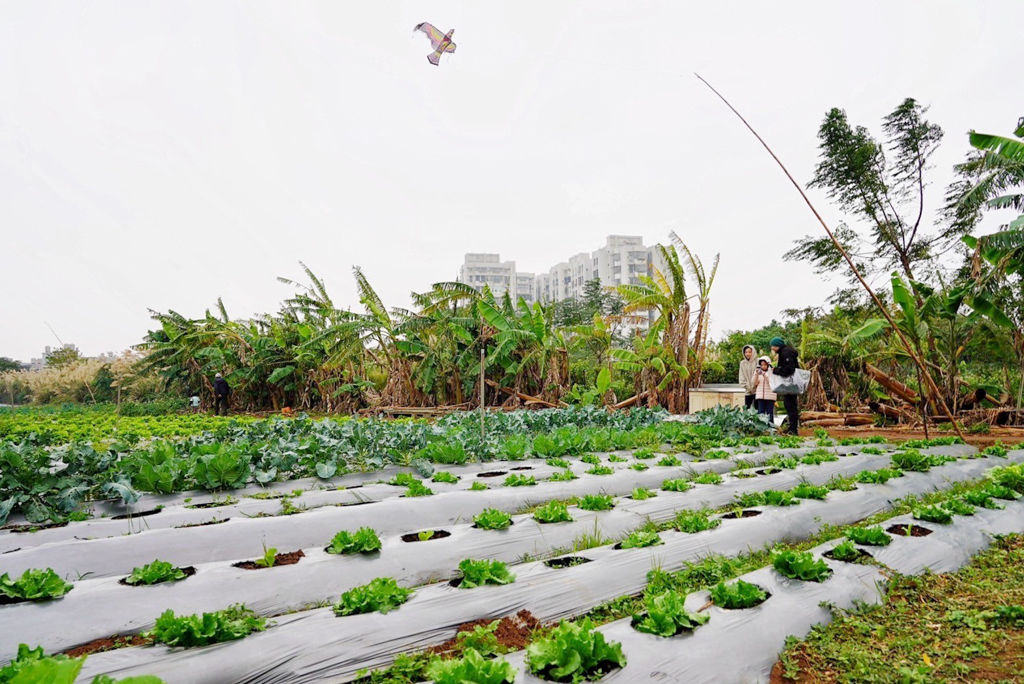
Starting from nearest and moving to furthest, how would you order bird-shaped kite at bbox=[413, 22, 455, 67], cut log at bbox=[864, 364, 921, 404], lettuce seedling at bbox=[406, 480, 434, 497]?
lettuce seedling at bbox=[406, 480, 434, 497], bird-shaped kite at bbox=[413, 22, 455, 67], cut log at bbox=[864, 364, 921, 404]

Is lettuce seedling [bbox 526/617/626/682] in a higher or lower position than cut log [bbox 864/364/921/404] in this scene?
lower

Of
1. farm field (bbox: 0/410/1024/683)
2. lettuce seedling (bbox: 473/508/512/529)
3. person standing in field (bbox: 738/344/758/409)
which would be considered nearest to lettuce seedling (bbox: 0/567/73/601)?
farm field (bbox: 0/410/1024/683)

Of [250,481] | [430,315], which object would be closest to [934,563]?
[250,481]

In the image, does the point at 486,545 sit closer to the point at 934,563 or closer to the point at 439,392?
the point at 934,563

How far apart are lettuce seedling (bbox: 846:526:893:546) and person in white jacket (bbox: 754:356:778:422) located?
670cm

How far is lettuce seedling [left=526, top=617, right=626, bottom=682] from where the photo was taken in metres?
2.28

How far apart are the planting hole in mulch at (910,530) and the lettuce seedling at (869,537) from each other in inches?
17.4

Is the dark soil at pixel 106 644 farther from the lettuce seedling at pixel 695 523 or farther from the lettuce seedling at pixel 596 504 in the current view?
the lettuce seedling at pixel 695 523

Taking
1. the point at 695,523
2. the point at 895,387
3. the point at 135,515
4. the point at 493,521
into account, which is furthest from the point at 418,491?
the point at 895,387

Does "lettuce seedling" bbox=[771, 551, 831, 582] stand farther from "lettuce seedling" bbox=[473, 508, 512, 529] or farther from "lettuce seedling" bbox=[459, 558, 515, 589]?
"lettuce seedling" bbox=[473, 508, 512, 529]

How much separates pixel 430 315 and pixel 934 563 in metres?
12.5

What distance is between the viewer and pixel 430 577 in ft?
12.3

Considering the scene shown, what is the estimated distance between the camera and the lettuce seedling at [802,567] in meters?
3.20

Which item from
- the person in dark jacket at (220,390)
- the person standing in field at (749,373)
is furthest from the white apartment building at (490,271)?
the person standing in field at (749,373)
